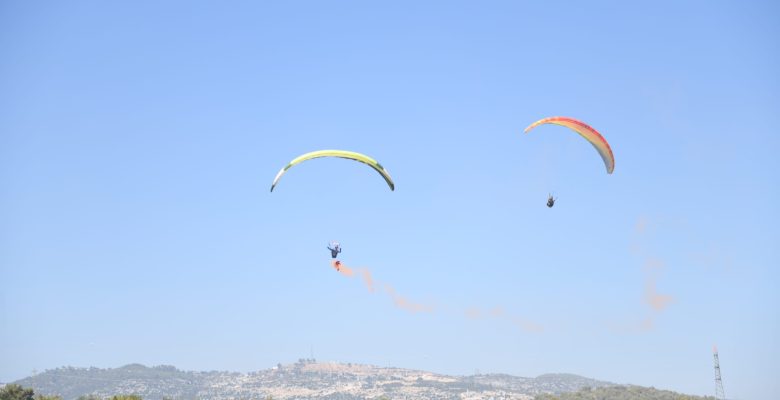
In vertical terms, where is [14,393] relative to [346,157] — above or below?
below

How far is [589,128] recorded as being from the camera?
7319cm

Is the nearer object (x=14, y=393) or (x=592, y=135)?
(x=592, y=135)

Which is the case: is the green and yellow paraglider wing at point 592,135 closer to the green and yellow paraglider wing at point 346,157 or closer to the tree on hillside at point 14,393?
the green and yellow paraglider wing at point 346,157

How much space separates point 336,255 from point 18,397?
65793mm

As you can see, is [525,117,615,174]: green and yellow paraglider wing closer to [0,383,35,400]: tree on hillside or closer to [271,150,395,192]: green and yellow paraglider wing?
[271,150,395,192]: green and yellow paraglider wing

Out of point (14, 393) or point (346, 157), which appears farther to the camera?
point (14, 393)

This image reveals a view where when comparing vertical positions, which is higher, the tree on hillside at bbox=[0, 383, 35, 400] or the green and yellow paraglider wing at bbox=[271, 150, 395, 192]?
the green and yellow paraglider wing at bbox=[271, 150, 395, 192]

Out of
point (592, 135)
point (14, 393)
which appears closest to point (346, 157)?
point (592, 135)

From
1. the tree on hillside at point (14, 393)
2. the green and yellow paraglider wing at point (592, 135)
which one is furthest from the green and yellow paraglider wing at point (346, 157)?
the tree on hillside at point (14, 393)

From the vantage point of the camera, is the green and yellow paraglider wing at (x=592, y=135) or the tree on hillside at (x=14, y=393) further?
the tree on hillside at (x=14, y=393)

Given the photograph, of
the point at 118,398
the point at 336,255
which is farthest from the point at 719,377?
the point at 336,255

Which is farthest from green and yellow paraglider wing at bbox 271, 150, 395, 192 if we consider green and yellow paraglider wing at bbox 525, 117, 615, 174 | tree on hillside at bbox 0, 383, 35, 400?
tree on hillside at bbox 0, 383, 35, 400

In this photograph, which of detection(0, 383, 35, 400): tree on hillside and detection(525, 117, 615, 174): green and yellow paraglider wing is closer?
detection(525, 117, 615, 174): green and yellow paraglider wing

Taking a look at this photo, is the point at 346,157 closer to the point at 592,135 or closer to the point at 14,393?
the point at 592,135
